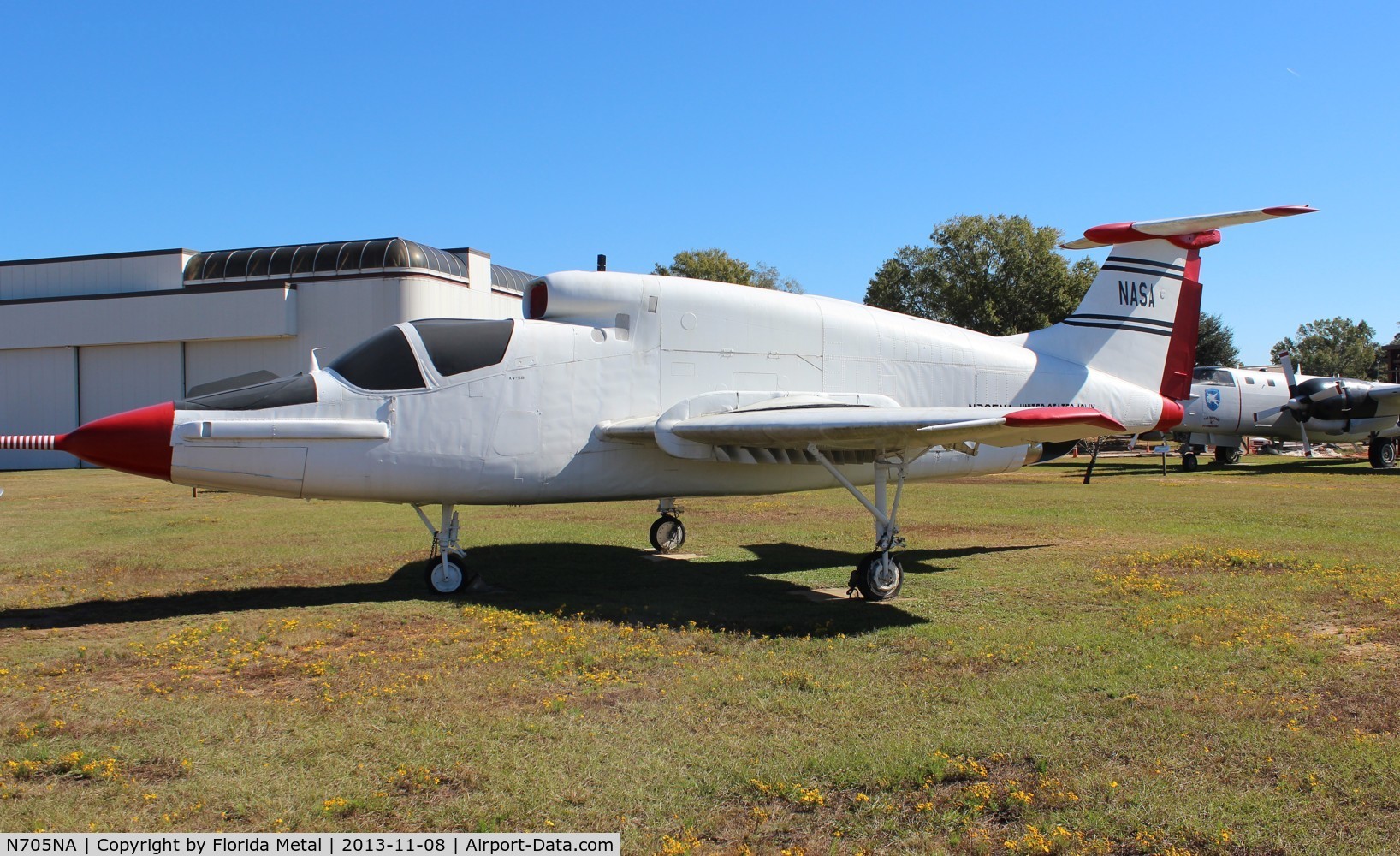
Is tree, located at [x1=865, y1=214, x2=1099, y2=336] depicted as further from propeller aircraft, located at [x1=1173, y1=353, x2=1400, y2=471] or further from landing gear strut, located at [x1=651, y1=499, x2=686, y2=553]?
landing gear strut, located at [x1=651, y1=499, x2=686, y2=553]

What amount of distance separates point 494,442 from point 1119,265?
29.3ft

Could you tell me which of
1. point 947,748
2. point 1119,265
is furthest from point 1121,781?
point 1119,265

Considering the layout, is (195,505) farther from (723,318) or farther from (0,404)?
(0,404)

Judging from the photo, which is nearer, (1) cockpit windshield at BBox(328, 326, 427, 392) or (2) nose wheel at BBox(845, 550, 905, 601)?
(1) cockpit windshield at BBox(328, 326, 427, 392)

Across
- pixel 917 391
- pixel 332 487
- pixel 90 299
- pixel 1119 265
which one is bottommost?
Answer: pixel 332 487

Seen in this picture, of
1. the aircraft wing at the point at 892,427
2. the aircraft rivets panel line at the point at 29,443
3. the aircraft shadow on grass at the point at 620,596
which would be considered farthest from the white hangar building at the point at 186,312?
the aircraft wing at the point at 892,427

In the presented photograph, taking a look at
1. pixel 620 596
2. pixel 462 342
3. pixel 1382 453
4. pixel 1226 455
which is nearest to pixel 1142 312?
pixel 620 596

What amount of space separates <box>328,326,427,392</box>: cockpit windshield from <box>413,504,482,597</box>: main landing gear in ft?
4.36

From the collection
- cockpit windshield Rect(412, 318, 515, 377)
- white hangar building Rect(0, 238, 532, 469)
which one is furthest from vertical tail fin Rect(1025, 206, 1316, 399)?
white hangar building Rect(0, 238, 532, 469)

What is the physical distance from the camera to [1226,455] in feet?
112

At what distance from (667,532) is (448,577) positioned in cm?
408

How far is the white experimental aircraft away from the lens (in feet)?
27.8

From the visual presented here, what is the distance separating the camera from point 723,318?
1034 centimetres

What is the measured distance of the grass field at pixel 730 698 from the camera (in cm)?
436
